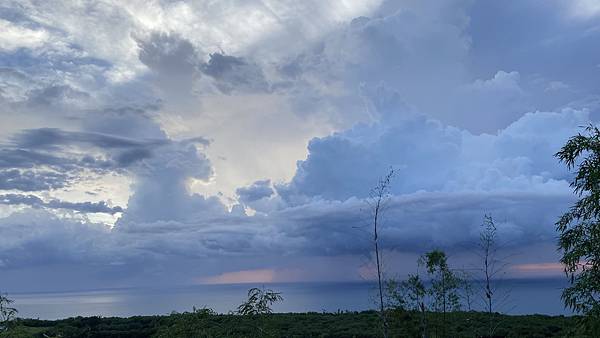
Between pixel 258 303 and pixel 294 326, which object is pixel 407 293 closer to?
pixel 258 303

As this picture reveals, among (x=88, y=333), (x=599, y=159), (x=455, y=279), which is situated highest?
(x=599, y=159)

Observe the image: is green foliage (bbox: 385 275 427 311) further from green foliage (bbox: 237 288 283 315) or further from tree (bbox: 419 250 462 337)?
green foliage (bbox: 237 288 283 315)

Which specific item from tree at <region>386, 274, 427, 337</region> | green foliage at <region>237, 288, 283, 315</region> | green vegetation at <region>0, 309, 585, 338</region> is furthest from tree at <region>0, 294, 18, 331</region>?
tree at <region>386, 274, 427, 337</region>

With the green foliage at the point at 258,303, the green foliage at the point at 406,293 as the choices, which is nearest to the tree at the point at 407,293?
the green foliage at the point at 406,293

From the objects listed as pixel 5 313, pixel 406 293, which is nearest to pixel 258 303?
pixel 5 313

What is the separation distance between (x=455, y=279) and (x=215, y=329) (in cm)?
1593

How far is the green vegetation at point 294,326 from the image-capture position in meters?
21.6

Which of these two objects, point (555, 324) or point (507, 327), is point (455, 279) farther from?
point (555, 324)

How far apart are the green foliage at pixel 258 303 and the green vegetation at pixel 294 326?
1.73ft

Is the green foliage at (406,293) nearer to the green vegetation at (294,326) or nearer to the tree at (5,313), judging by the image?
the green vegetation at (294,326)

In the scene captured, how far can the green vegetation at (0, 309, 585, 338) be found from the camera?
849 inches

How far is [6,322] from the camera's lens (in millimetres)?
18078

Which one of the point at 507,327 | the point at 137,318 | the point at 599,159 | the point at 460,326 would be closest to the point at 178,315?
the point at 599,159

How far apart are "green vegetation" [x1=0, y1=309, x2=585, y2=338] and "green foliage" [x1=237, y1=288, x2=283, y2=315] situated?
1.73ft
